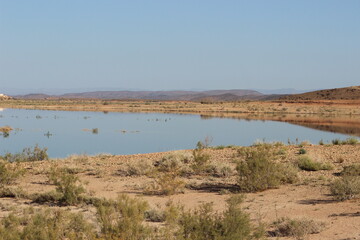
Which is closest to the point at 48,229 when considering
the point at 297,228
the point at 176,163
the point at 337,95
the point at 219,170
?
the point at 297,228

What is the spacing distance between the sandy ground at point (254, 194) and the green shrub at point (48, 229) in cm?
175

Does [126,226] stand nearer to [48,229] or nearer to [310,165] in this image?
[48,229]

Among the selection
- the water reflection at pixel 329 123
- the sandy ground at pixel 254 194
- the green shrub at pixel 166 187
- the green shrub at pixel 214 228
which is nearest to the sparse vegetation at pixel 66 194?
the sandy ground at pixel 254 194

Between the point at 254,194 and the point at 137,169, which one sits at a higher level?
the point at 137,169

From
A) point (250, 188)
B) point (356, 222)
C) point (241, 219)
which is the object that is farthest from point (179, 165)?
point (241, 219)

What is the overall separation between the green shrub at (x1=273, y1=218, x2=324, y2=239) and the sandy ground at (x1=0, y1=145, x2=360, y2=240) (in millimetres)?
143

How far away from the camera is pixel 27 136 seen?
31344 mm

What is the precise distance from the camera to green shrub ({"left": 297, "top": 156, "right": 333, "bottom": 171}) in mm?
15422

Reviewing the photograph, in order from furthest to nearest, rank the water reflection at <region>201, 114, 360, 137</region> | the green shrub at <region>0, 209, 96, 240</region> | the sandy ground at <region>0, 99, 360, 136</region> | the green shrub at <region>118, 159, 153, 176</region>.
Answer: the sandy ground at <region>0, 99, 360, 136</region>, the water reflection at <region>201, 114, 360, 137</region>, the green shrub at <region>118, 159, 153, 176</region>, the green shrub at <region>0, 209, 96, 240</region>

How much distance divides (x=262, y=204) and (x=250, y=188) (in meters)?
1.65

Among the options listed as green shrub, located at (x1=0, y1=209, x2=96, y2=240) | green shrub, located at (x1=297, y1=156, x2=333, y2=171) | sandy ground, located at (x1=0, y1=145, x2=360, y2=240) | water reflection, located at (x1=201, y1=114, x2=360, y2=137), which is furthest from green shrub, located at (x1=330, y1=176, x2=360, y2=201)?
water reflection, located at (x1=201, y1=114, x2=360, y2=137)

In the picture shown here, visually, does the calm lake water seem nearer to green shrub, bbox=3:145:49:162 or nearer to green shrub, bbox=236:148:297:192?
green shrub, bbox=3:145:49:162

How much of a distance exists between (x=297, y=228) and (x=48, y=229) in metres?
4.20

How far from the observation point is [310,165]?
1548 centimetres
